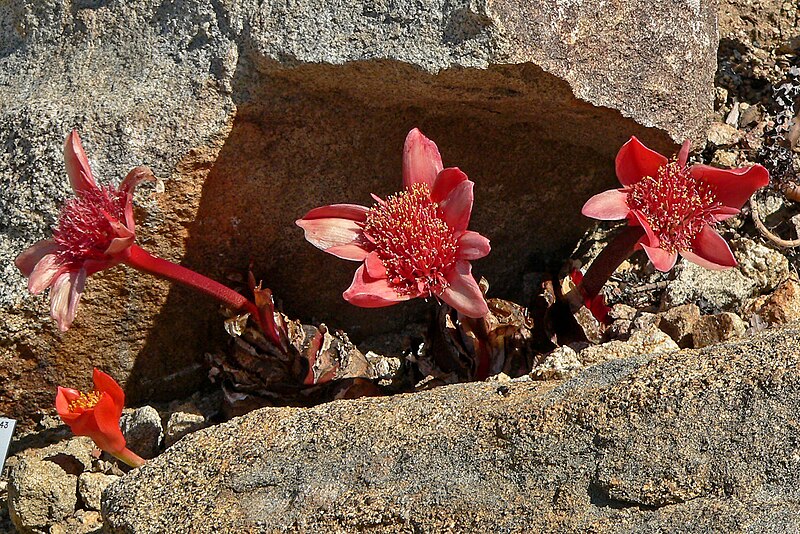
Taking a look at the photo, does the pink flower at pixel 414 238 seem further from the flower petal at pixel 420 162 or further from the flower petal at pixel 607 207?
the flower petal at pixel 607 207

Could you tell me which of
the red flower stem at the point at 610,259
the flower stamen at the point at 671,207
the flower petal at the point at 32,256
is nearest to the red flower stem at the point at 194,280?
the flower petal at the point at 32,256

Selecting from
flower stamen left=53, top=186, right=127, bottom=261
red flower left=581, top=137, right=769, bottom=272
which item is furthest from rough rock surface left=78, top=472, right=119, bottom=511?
red flower left=581, top=137, right=769, bottom=272

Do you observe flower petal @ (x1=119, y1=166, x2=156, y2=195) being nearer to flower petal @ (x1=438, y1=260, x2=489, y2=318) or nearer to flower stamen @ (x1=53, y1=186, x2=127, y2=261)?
flower stamen @ (x1=53, y1=186, x2=127, y2=261)

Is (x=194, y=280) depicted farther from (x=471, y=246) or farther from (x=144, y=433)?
(x=471, y=246)

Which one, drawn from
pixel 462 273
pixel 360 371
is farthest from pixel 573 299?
pixel 360 371

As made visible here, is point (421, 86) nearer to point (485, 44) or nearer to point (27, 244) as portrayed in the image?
point (485, 44)
